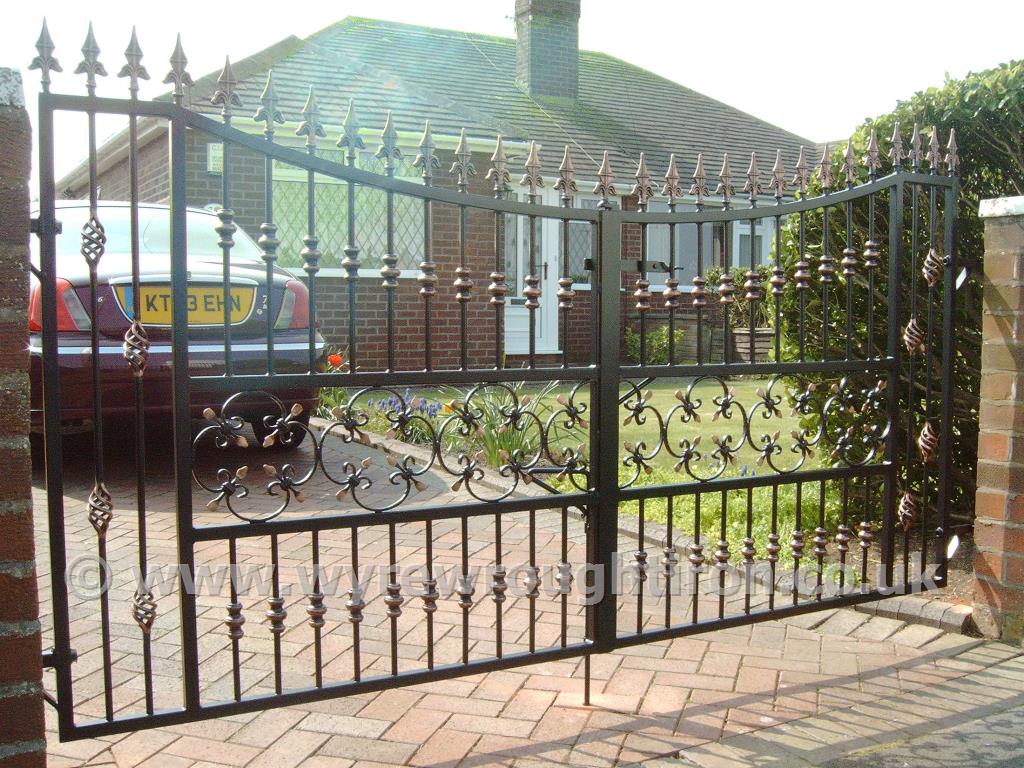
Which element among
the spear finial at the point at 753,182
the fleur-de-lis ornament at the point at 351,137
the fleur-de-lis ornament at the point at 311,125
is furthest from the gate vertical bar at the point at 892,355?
the fleur-de-lis ornament at the point at 311,125

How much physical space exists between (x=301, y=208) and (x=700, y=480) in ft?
30.2

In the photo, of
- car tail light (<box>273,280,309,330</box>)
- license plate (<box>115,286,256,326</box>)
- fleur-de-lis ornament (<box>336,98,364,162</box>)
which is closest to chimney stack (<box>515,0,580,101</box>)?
car tail light (<box>273,280,309,330</box>)

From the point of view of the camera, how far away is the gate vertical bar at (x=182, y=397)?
7.93ft

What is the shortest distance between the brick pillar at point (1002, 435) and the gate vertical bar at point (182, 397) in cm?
284

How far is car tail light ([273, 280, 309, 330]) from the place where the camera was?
562cm

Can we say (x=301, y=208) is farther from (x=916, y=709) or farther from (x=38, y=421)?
(x=916, y=709)

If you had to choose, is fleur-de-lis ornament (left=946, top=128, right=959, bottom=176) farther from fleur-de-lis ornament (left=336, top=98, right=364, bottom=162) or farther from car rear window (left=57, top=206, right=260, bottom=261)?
car rear window (left=57, top=206, right=260, bottom=261)

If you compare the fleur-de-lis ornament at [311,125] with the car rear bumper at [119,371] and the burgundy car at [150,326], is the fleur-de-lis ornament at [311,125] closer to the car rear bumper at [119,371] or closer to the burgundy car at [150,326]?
the burgundy car at [150,326]

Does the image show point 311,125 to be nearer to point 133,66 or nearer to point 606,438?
point 133,66

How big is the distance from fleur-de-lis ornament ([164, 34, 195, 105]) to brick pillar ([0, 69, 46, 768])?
17.3 inches

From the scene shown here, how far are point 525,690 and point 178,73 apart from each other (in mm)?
2124

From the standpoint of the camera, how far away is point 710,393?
10883 mm

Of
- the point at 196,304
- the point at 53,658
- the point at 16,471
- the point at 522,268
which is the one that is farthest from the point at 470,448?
the point at 522,268

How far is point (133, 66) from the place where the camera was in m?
2.35
